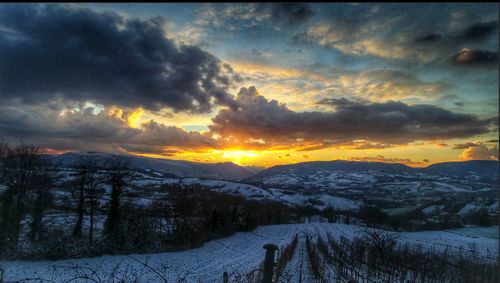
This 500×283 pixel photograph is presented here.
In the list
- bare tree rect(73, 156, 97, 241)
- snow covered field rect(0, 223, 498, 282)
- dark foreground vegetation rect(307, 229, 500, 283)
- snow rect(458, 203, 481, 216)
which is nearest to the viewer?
dark foreground vegetation rect(307, 229, 500, 283)

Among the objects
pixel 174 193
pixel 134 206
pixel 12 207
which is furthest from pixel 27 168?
pixel 174 193

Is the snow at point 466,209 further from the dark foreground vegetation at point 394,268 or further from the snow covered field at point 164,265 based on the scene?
the dark foreground vegetation at point 394,268

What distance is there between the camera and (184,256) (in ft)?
113

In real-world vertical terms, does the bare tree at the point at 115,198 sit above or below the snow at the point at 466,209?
above

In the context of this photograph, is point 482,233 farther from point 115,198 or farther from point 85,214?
point 85,214

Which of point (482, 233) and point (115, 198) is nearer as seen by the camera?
point (115, 198)

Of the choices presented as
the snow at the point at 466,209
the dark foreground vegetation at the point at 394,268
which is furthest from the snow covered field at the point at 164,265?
the snow at the point at 466,209

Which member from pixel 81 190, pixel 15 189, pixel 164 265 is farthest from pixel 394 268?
pixel 81 190

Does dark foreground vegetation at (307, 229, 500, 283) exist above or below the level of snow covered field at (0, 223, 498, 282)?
above

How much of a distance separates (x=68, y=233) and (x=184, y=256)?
1295 cm

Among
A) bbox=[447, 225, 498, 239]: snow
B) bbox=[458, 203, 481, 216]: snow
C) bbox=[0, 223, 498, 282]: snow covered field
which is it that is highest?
bbox=[0, 223, 498, 282]: snow covered field

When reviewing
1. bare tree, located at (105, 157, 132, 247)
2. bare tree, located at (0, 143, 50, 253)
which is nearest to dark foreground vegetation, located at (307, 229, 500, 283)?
bare tree, located at (105, 157, 132, 247)

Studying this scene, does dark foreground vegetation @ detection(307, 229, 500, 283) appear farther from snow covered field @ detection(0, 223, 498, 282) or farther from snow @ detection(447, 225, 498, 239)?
snow @ detection(447, 225, 498, 239)

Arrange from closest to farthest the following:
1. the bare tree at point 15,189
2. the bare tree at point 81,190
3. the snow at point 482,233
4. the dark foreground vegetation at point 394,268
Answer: the dark foreground vegetation at point 394,268 → the bare tree at point 15,189 → the bare tree at point 81,190 → the snow at point 482,233
